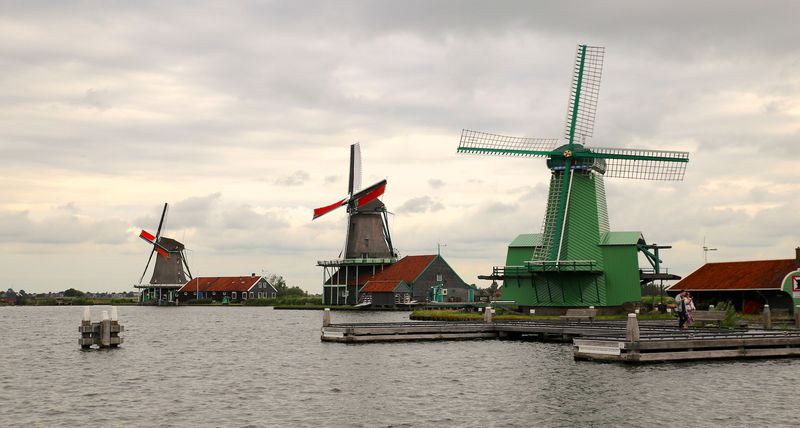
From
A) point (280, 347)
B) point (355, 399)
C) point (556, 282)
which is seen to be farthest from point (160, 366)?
point (556, 282)

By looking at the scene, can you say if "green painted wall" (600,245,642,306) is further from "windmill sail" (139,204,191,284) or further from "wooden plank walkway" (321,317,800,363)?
"windmill sail" (139,204,191,284)

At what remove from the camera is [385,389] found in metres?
27.7

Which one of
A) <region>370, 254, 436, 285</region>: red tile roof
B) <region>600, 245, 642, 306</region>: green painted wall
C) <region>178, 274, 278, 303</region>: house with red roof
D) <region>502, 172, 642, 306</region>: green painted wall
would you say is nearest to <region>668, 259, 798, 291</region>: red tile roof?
<region>502, 172, 642, 306</region>: green painted wall

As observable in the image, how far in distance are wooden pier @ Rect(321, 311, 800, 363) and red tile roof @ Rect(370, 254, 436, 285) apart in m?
53.0

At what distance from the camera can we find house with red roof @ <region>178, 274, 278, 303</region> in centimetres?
13650

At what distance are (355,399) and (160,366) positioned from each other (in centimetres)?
1327

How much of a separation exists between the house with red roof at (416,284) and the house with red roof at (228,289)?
3852cm

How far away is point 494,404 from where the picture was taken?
24.7 m

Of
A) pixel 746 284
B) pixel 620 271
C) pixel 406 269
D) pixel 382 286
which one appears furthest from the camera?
pixel 406 269

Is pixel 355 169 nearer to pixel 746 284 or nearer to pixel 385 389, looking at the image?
pixel 746 284

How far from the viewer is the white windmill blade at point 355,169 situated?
106m

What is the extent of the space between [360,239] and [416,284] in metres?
10.0

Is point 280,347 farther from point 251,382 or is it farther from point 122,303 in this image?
point 122,303

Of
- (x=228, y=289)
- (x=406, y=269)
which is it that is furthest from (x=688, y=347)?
(x=228, y=289)
